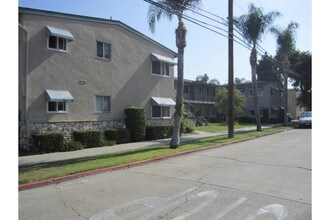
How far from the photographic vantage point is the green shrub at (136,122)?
64.2 feet

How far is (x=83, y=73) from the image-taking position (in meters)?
17.8

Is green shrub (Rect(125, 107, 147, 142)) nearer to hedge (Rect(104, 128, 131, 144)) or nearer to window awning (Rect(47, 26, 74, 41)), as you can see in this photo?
hedge (Rect(104, 128, 131, 144))

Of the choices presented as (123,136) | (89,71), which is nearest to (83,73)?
(89,71)

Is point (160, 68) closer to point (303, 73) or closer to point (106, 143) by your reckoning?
point (106, 143)

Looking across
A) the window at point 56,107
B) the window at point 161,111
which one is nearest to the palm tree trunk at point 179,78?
the window at point 56,107

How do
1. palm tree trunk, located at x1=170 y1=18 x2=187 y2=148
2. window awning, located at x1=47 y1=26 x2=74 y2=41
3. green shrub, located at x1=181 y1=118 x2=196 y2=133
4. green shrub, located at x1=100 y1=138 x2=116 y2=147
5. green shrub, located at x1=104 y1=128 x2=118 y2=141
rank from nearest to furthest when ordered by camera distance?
palm tree trunk, located at x1=170 y1=18 x2=187 y2=148 → window awning, located at x1=47 y1=26 x2=74 y2=41 → green shrub, located at x1=100 y1=138 x2=116 y2=147 → green shrub, located at x1=104 y1=128 x2=118 y2=141 → green shrub, located at x1=181 y1=118 x2=196 y2=133

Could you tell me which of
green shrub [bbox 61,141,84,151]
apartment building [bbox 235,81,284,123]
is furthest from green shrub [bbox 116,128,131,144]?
apartment building [bbox 235,81,284,123]

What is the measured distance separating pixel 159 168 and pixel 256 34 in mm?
20311

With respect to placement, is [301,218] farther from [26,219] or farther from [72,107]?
[72,107]

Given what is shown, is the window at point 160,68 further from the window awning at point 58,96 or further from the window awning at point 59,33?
the window awning at point 58,96

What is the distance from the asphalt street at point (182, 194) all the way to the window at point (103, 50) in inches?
395

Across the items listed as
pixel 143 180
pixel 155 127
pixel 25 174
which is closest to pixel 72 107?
pixel 155 127

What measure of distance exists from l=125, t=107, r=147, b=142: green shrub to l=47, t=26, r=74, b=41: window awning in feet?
18.7

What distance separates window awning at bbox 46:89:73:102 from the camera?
1568cm
